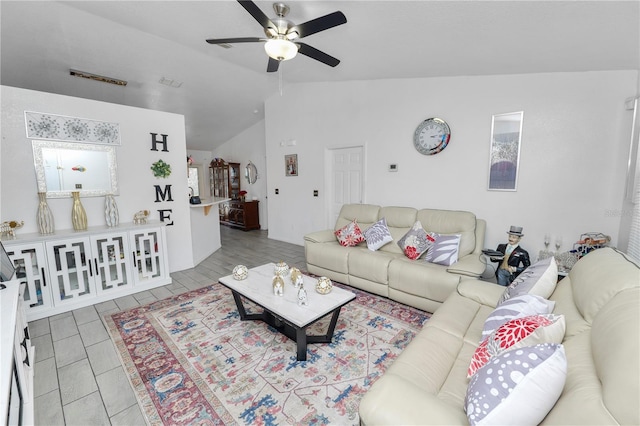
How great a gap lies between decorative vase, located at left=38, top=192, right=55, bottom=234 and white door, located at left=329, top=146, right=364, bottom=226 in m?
3.62

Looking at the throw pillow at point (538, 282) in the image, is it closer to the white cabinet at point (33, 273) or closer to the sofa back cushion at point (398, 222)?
the sofa back cushion at point (398, 222)

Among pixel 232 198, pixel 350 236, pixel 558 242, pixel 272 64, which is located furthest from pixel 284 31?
pixel 232 198

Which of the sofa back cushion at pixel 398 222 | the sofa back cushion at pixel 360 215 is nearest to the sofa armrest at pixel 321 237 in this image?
the sofa back cushion at pixel 360 215

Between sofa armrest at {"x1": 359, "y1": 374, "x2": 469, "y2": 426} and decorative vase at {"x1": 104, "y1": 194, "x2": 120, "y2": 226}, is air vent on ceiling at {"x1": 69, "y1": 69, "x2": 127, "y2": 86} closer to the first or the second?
decorative vase at {"x1": 104, "y1": 194, "x2": 120, "y2": 226}

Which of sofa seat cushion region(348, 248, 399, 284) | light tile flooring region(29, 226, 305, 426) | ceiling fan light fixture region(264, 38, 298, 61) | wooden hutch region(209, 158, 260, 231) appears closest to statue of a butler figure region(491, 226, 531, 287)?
sofa seat cushion region(348, 248, 399, 284)

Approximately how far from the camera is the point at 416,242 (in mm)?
2938

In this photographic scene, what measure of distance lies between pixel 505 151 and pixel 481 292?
1.93 m

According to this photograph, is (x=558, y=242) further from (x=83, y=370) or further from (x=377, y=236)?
(x=83, y=370)

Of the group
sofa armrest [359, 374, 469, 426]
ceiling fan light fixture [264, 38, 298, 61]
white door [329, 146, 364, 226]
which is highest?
ceiling fan light fixture [264, 38, 298, 61]

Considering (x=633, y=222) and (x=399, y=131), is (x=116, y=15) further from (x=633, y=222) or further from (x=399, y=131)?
(x=633, y=222)

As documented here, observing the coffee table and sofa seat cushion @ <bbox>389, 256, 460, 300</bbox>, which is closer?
the coffee table

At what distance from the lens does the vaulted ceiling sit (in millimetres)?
1983

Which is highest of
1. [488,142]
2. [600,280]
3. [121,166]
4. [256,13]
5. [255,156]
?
[256,13]

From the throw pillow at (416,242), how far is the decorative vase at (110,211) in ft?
11.0
